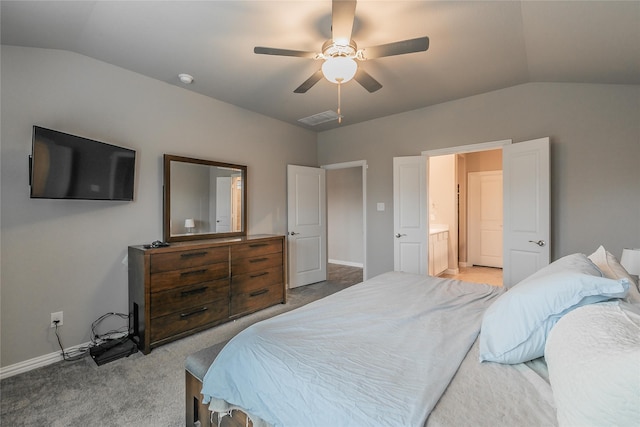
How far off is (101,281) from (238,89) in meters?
2.45

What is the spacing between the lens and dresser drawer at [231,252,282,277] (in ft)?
10.1

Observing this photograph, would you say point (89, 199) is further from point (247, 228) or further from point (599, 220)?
point (599, 220)

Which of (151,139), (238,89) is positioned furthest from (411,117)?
(151,139)

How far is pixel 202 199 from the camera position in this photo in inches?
131

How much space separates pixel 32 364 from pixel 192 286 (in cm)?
126

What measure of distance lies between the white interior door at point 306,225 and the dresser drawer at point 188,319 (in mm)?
1556

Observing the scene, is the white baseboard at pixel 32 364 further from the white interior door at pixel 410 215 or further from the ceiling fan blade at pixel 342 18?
the white interior door at pixel 410 215

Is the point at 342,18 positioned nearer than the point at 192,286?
Yes

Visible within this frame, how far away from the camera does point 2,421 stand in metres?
1.64

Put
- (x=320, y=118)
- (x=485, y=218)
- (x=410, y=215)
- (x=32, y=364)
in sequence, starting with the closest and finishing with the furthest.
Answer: (x=32, y=364)
(x=410, y=215)
(x=320, y=118)
(x=485, y=218)

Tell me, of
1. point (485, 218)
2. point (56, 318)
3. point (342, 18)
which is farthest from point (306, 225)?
point (485, 218)

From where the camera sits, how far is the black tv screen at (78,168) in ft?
6.43

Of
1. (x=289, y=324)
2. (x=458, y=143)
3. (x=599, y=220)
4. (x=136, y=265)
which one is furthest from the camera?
(x=458, y=143)

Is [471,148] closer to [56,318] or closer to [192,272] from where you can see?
[192,272]
